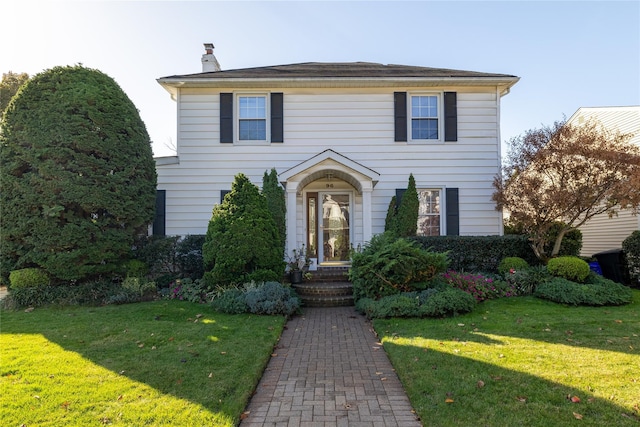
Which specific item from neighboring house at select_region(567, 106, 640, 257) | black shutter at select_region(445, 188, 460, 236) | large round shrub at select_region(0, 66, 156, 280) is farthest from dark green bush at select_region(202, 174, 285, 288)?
neighboring house at select_region(567, 106, 640, 257)

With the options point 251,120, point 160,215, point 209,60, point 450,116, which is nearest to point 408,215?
point 450,116

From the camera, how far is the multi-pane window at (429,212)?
10.6 meters

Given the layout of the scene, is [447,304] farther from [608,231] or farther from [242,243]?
[608,231]

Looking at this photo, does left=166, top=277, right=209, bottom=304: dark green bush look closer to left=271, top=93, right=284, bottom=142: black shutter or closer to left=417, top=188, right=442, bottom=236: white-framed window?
left=271, top=93, right=284, bottom=142: black shutter

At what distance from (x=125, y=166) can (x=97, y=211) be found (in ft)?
3.81

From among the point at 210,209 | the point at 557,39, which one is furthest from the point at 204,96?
the point at 557,39

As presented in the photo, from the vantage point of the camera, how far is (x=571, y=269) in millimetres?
8297

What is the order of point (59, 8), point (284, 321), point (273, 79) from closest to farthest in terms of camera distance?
point (284, 321)
point (59, 8)
point (273, 79)

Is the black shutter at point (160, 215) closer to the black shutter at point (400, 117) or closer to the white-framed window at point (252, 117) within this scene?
the white-framed window at point (252, 117)

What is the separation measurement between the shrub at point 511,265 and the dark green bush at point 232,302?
6203 millimetres

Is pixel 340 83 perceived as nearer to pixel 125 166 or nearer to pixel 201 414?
pixel 125 166

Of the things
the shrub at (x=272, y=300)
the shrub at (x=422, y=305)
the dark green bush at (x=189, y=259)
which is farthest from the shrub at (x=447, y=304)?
the dark green bush at (x=189, y=259)

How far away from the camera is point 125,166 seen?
8.32m

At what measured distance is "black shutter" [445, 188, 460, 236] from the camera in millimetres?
10391
